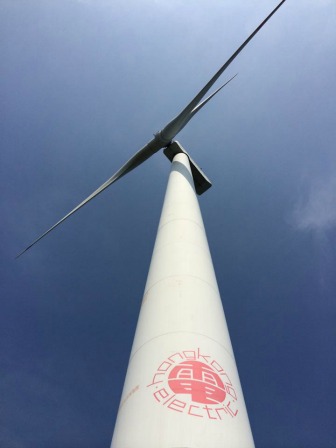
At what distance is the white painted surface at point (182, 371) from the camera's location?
4234 mm

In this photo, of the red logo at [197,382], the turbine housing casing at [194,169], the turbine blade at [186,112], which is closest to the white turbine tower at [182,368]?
the red logo at [197,382]

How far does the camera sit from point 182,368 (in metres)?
5.05

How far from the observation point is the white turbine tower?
425 centimetres

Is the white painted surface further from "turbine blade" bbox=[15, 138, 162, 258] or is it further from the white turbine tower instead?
"turbine blade" bbox=[15, 138, 162, 258]

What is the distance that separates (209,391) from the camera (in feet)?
15.7

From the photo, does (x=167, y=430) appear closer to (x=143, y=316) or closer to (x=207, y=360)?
(x=207, y=360)

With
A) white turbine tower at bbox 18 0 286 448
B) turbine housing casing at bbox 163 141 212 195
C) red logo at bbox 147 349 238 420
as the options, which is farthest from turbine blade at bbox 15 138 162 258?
red logo at bbox 147 349 238 420

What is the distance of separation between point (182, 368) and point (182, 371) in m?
0.06

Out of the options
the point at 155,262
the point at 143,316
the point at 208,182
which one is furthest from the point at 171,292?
the point at 208,182

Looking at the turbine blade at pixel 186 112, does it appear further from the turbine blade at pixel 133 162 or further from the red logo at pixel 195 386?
the red logo at pixel 195 386

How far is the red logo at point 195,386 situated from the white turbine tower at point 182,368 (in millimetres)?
14

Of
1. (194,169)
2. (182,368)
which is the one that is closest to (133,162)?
(194,169)

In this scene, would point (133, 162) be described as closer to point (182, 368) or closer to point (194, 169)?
point (194, 169)

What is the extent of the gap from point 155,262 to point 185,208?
2.87 meters
